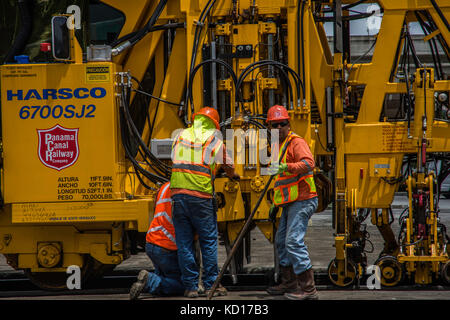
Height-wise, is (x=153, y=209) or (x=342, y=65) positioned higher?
(x=342, y=65)

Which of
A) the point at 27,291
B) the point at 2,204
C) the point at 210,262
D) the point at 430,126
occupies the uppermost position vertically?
the point at 430,126

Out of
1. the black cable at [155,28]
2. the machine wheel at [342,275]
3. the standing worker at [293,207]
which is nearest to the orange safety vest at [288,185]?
the standing worker at [293,207]

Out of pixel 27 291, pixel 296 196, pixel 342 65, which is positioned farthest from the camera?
pixel 27 291

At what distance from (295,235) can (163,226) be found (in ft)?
4.03

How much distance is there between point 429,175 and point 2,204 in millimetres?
4207

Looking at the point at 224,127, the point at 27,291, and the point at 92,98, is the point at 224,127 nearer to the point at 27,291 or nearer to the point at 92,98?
the point at 92,98

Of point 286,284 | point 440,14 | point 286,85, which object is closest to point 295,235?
point 286,284

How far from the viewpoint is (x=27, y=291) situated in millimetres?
7605

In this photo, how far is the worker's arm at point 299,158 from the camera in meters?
6.09

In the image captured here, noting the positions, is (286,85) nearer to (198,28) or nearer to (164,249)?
(198,28)

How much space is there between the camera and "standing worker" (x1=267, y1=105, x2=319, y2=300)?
6.10 meters

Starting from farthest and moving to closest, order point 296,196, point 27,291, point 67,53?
point 27,291
point 67,53
point 296,196

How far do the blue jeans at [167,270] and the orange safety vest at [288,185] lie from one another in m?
1.10

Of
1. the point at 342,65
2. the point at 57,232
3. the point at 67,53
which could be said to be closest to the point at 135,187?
the point at 57,232
